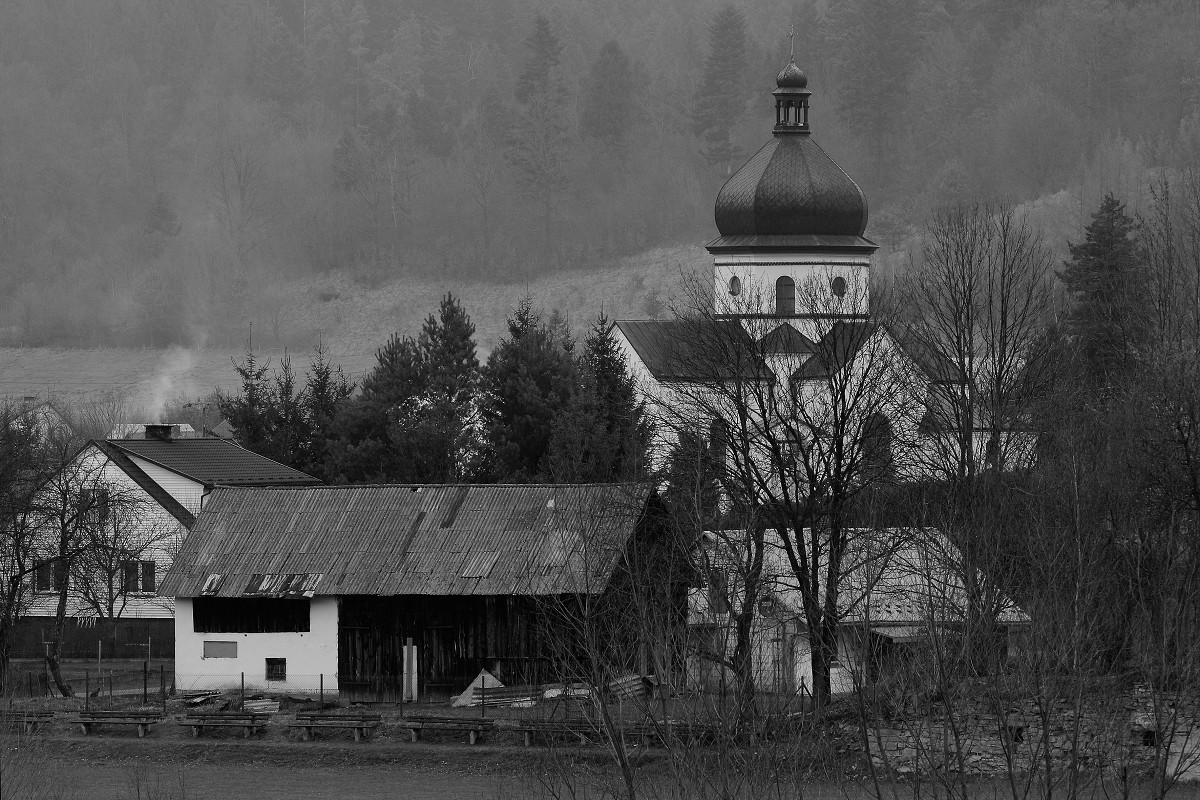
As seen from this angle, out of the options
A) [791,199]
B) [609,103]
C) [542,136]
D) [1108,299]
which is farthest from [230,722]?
[609,103]

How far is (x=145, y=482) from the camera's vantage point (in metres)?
46.2

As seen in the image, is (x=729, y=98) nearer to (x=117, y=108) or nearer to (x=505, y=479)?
(x=117, y=108)

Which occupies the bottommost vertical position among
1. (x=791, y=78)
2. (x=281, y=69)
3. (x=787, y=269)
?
(x=787, y=269)

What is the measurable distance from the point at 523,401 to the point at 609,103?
8746 cm

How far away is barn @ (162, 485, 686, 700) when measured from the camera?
114 feet

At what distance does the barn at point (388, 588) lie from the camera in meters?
34.9

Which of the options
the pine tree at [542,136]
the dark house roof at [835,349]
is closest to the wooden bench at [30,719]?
the dark house roof at [835,349]

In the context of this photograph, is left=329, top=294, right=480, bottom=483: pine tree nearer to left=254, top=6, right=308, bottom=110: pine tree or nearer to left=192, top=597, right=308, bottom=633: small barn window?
left=192, top=597, right=308, bottom=633: small barn window

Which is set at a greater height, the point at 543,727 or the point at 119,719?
the point at 119,719

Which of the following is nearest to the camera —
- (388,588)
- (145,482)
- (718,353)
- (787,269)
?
(718,353)

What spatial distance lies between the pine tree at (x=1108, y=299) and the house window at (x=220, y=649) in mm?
18283

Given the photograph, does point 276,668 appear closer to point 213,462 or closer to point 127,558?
point 127,558

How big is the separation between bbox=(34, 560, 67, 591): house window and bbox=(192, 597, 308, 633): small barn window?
4026 mm

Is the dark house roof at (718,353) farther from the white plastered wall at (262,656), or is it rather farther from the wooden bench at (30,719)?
the wooden bench at (30,719)
